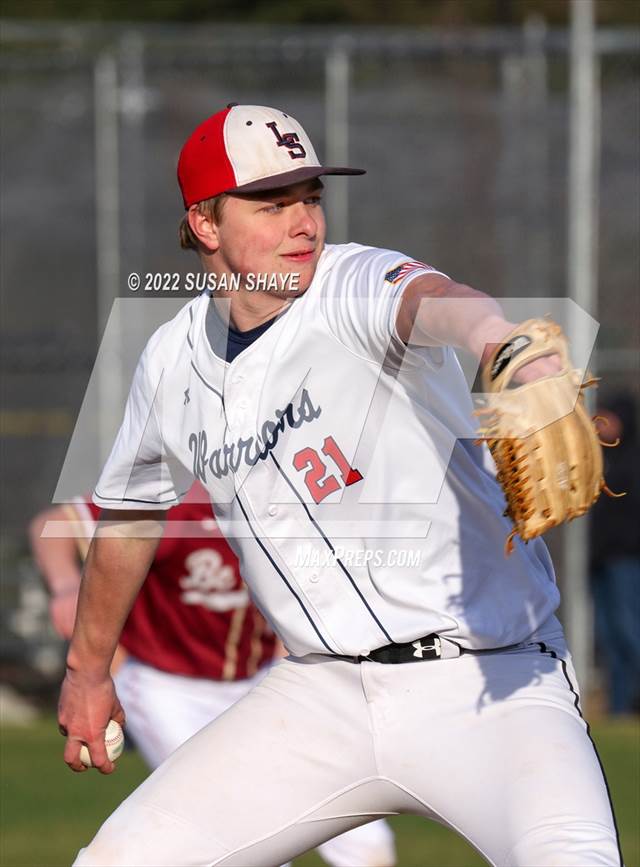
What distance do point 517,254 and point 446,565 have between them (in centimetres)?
721

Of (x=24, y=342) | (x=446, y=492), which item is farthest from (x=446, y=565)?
(x=24, y=342)

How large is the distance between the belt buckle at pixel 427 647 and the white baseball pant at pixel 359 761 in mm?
24

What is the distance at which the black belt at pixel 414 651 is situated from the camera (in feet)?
10.3

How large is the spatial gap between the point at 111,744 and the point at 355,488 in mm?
883

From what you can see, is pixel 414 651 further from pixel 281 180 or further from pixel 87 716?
pixel 281 180

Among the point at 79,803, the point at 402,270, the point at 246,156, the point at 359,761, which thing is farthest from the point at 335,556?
the point at 79,803

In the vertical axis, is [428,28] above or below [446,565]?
above

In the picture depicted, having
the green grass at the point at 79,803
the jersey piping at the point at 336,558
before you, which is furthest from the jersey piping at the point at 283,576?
the green grass at the point at 79,803

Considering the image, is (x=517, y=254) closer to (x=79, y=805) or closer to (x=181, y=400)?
(x=79, y=805)

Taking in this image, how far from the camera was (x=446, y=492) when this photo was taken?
3178 millimetres

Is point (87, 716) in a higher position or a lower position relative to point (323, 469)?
lower

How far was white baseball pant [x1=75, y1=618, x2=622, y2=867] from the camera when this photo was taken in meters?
2.95

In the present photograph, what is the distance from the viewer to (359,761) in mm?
3092

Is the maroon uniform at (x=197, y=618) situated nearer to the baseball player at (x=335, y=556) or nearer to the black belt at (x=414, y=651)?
the baseball player at (x=335, y=556)
